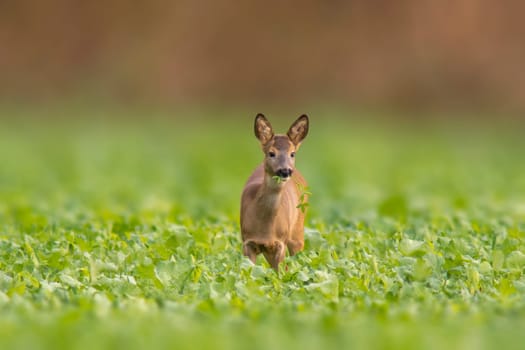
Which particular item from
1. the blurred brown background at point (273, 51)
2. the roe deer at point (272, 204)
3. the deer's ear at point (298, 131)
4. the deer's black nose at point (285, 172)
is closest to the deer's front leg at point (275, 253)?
the roe deer at point (272, 204)

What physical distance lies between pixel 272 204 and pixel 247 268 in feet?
2.19

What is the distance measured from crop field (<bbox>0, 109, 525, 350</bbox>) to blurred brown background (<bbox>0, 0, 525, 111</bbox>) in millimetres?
23353

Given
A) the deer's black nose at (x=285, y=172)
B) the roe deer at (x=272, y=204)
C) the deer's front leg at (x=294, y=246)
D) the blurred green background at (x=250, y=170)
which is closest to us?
the blurred green background at (x=250, y=170)

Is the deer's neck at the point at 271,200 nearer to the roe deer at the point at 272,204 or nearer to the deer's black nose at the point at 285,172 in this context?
the roe deer at the point at 272,204

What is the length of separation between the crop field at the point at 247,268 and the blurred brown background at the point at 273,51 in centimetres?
2335

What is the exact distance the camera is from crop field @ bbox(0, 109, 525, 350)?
643 centimetres

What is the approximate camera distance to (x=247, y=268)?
27.5 ft

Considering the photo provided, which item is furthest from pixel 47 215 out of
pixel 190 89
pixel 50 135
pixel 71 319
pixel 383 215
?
pixel 190 89

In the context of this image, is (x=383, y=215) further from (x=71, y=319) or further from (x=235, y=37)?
(x=235, y=37)

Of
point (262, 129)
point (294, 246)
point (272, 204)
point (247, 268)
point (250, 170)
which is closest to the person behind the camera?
point (247, 268)

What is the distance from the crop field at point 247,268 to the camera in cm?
643

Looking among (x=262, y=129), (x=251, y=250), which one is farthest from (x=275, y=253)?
(x=262, y=129)

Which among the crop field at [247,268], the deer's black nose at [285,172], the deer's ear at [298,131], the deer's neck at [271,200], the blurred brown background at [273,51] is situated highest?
the blurred brown background at [273,51]

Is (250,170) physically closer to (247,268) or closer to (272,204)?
(272,204)
